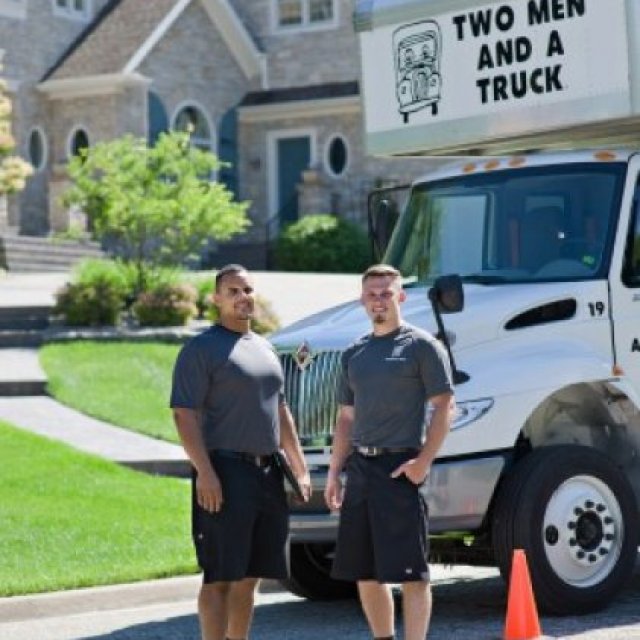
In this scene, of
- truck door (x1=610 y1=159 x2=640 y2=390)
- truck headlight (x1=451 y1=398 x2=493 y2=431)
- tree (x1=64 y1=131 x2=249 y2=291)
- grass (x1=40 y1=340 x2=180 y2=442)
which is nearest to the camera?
truck headlight (x1=451 y1=398 x2=493 y2=431)

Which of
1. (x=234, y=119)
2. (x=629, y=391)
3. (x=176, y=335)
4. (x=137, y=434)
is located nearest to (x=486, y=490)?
(x=629, y=391)

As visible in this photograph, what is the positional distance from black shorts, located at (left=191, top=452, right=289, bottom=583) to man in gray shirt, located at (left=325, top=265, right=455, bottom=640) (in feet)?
1.10

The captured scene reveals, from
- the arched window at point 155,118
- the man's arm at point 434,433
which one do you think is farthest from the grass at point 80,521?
the arched window at point 155,118

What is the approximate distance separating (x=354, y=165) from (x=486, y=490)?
28.7m

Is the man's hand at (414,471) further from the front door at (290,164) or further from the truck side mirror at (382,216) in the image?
the front door at (290,164)

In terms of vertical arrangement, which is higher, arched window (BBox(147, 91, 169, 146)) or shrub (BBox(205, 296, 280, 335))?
arched window (BBox(147, 91, 169, 146))

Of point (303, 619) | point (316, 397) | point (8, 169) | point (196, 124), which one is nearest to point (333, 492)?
point (316, 397)

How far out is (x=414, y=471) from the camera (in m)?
8.55

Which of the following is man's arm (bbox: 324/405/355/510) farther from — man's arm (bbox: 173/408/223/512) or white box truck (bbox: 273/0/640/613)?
white box truck (bbox: 273/0/640/613)

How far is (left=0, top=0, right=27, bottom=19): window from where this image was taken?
36.2m

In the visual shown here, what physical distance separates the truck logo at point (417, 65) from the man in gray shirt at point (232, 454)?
327 cm

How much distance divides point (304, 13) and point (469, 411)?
31.4 m

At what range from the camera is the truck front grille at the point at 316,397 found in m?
10.6

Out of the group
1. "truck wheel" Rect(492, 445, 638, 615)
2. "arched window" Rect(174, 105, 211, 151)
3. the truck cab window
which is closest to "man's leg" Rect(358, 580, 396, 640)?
"truck wheel" Rect(492, 445, 638, 615)
